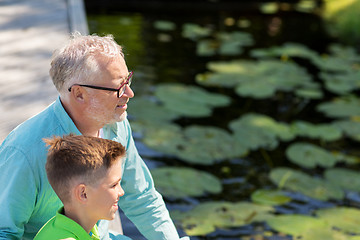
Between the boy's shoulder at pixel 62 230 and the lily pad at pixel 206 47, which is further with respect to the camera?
the lily pad at pixel 206 47

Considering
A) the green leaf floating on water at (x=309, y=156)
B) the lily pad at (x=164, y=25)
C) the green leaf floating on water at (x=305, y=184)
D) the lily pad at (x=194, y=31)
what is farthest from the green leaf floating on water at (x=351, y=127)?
the lily pad at (x=164, y=25)

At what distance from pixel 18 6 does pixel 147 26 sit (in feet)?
5.41

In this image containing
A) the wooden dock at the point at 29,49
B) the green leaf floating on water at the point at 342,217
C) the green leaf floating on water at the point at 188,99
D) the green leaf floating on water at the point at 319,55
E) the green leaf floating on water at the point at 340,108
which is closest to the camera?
the wooden dock at the point at 29,49

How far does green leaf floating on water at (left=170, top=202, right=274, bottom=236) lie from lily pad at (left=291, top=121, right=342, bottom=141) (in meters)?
0.93

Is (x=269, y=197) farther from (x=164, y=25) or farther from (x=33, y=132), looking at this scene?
(x=164, y=25)

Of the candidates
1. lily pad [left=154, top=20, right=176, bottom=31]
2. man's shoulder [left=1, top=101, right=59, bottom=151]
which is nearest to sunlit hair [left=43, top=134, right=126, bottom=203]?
man's shoulder [left=1, top=101, right=59, bottom=151]

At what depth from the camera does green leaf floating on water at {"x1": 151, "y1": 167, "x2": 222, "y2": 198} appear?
9.01 feet

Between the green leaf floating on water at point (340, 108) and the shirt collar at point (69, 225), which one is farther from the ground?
the shirt collar at point (69, 225)

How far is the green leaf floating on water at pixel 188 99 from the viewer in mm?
3596

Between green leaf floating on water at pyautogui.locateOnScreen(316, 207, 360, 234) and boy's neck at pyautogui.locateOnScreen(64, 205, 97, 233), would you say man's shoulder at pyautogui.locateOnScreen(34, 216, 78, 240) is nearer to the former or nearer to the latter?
boy's neck at pyautogui.locateOnScreen(64, 205, 97, 233)

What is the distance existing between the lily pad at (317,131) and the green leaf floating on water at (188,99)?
55 centimetres

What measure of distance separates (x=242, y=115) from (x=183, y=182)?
3.31ft

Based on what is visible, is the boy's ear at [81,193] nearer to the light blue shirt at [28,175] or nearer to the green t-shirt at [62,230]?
the green t-shirt at [62,230]

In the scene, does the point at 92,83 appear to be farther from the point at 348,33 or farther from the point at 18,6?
the point at 348,33
